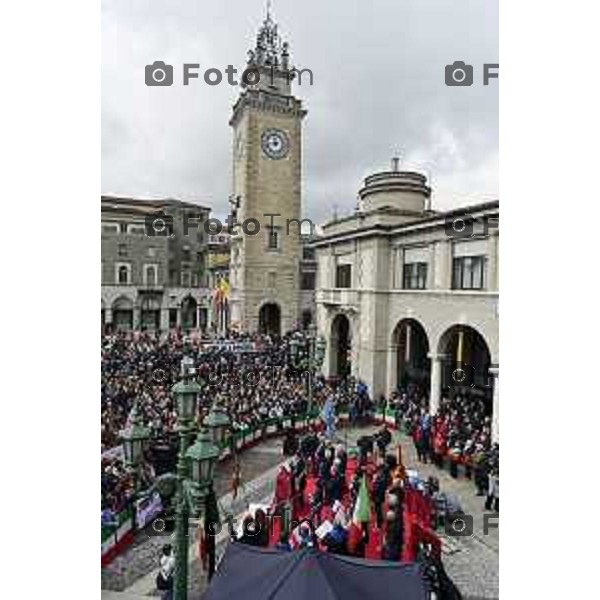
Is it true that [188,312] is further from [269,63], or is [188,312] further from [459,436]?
[269,63]

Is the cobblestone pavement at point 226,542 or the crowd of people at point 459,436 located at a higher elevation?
the crowd of people at point 459,436

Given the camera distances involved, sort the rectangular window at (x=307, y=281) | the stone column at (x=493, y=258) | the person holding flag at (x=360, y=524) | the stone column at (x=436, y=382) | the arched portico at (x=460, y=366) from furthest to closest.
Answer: the rectangular window at (x=307, y=281)
the stone column at (x=436, y=382)
the arched portico at (x=460, y=366)
the stone column at (x=493, y=258)
the person holding flag at (x=360, y=524)

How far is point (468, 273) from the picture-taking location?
11.5 metres

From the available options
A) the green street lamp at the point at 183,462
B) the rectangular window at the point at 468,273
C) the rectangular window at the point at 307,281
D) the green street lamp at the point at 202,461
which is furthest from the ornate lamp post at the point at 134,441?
the rectangular window at the point at 307,281

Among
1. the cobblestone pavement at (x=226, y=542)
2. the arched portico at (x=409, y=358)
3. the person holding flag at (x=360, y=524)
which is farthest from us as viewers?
the arched portico at (x=409, y=358)

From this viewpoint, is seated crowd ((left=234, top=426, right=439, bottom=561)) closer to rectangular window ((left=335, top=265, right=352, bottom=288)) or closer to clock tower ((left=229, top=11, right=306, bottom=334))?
clock tower ((left=229, top=11, right=306, bottom=334))

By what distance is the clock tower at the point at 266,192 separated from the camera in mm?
7627

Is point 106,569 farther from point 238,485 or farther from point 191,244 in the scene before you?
point 191,244

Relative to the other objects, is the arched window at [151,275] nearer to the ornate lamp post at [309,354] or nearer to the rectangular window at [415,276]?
the ornate lamp post at [309,354]

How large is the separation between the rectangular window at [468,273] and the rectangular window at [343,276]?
4.33 metres

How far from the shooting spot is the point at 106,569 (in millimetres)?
6770

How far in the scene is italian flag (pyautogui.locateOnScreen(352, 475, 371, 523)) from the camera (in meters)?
6.93
